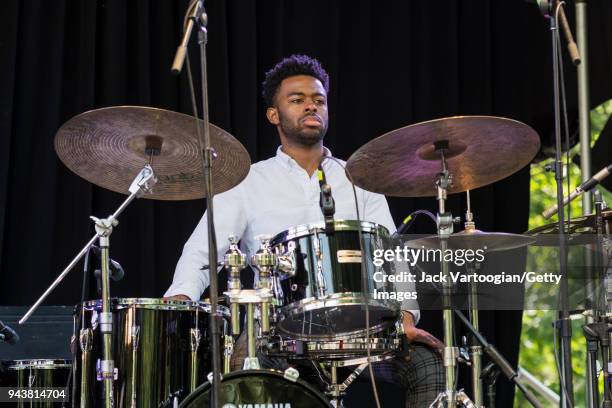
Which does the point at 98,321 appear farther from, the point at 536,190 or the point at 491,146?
the point at 536,190

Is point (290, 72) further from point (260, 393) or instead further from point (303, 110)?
point (260, 393)

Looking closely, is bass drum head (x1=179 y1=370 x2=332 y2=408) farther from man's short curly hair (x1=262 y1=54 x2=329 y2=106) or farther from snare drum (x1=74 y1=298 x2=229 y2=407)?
man's short curly hair (x1=262 y1=54 x2=329 y2=106)

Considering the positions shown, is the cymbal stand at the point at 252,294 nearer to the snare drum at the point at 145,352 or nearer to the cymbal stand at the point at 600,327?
the snare drum at the point at 145,352

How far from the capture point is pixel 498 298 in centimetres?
402

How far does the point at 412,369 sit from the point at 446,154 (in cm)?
80

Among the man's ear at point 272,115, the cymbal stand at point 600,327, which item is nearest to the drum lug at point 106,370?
the cymbal stand at point 600,327

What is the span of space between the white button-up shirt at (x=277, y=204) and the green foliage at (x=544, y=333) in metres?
1.23

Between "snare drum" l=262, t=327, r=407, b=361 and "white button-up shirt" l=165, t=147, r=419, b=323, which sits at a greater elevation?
"white button-up shirt" l=165, t=147, r=419, b=323

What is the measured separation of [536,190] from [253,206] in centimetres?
172

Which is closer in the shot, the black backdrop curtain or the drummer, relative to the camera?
the drummer

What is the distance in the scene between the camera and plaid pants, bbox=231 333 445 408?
11.3 feet

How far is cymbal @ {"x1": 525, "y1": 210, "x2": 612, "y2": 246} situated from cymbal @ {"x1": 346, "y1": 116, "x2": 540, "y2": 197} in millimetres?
315

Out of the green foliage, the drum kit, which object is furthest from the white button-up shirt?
the green foliage

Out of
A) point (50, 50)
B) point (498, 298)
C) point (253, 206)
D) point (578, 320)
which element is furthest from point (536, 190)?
point (50, 50)
